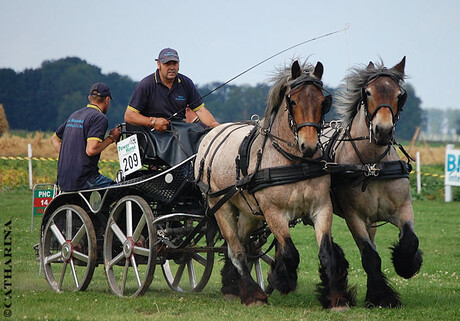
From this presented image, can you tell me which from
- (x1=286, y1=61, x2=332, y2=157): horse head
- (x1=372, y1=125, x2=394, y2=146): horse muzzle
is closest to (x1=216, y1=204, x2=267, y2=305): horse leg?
(x1=286, y1=61, x2=332, y2=157): horse head

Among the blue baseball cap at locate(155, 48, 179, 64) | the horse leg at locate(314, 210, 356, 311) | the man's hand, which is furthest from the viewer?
the blue baseball cap at locate(155, 48, 179, 64)

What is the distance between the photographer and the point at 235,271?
8102 mm

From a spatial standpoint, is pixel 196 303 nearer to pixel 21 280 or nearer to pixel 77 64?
pixel 21 280

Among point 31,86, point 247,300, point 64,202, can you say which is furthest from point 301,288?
point 31,86

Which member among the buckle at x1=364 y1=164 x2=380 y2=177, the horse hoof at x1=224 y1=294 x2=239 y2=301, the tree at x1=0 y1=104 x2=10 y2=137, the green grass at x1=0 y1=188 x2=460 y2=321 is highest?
the tree at x1=0 y1=104 x2=10 y2=137

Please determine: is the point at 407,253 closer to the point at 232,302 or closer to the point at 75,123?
the point at 232,302

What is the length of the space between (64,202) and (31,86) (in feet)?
37.7

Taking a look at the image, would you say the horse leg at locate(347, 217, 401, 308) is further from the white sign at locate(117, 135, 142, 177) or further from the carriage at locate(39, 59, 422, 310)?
the white sign at locate(117, 135, 142, 177)

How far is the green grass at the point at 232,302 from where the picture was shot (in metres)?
6.57

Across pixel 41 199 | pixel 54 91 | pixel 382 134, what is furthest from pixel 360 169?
pixel 54 91

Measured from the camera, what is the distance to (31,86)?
778 inches

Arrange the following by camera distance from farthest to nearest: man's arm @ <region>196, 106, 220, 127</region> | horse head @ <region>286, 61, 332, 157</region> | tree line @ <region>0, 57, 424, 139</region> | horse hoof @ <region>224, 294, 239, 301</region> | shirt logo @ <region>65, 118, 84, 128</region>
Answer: tree line @ <region>0, 57, 424, 139</region>, man's arm @ <region>196, 106, 220, 127</region>, shirt logo @ <region>65, 118, 84, 128</region>, horse hoof @ <region>224, 294, 239, 301</region>, horse head @ <region>286, 61, 332, 157</region>

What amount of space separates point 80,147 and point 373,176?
3.34 meters

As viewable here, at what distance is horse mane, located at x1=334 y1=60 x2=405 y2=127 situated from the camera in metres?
6.95
